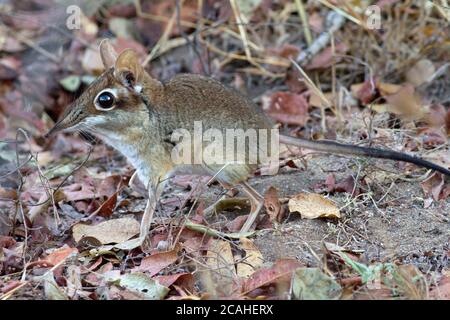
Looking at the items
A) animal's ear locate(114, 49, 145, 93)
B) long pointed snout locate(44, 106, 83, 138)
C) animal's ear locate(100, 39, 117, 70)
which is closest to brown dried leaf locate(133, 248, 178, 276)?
long pointed snout locate(44, 106, 83, 138)

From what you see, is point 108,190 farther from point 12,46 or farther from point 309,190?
point 12,46

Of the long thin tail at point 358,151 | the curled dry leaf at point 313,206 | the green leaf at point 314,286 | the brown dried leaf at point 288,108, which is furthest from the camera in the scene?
the brown dried leaf at point 288,108

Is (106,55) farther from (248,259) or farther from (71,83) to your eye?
(71,83)

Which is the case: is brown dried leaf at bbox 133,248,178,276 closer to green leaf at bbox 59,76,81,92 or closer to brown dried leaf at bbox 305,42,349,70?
brown dried leaf at bbox 305,42,349,70

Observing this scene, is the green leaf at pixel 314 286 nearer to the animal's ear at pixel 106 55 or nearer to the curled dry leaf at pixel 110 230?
the curled dry leaf at pixel 110 230

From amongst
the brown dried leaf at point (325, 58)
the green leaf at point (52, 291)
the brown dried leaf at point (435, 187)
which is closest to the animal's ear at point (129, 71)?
the green leaf at point (52, 291)

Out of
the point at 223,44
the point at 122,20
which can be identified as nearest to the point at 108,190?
the point at 223,44
